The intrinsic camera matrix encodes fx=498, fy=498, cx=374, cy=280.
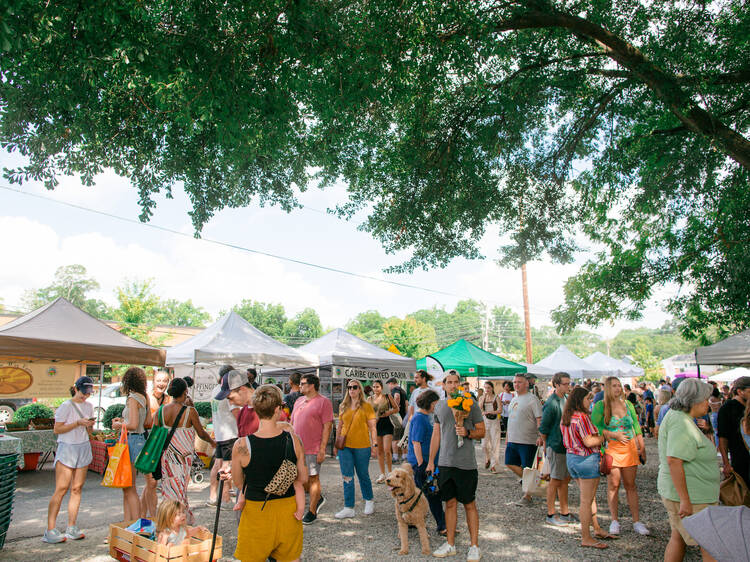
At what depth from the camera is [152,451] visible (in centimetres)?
497

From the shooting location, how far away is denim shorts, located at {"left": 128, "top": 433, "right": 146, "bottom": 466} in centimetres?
521

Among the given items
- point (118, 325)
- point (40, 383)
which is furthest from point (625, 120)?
point (118, 325)

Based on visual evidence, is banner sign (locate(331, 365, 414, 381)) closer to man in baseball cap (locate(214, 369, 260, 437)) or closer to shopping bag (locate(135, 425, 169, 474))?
man in baseball cap (locate(214, 369, 260, 437))

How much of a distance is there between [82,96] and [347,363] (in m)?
8.40

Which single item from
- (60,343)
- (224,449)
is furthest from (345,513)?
(60,343)

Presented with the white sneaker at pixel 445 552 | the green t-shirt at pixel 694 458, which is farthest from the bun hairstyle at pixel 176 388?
the green t-shirt at pixel 694 458

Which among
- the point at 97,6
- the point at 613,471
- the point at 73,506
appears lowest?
the point at 73,506

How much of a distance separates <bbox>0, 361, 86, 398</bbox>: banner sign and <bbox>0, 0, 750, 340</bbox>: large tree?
6.84 metres

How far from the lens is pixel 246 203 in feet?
31.7

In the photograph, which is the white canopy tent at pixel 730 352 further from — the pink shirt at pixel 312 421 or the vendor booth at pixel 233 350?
the vendor booth at pixel 233 350

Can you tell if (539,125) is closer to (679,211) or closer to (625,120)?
(625,120)

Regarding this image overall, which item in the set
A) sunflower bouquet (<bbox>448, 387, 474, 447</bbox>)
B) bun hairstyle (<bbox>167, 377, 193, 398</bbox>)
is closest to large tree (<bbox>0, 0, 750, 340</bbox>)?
bun hairstyle (<bbox>167, 377, 193, 398</bbox>)

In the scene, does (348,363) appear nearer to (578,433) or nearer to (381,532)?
(381,532)

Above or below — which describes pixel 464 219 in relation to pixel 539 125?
below
